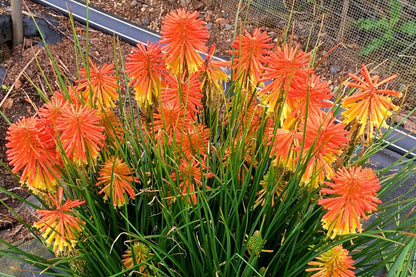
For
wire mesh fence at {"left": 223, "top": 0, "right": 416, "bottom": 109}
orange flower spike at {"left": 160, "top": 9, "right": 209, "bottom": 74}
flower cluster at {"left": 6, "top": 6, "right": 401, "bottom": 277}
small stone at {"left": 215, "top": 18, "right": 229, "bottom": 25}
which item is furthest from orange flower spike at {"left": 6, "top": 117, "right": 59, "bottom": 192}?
small stone at {"left": 215, "top": 18, "right": 229, "bottom": 25}

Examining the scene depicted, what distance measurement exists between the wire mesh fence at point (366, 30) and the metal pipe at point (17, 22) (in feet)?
5.07

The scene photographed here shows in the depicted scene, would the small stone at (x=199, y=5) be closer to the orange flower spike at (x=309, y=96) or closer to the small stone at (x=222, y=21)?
the small stone at (x=222, y=21)

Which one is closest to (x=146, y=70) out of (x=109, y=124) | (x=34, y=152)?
(x=109, y=124)

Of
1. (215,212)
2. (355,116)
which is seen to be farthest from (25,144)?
(355,116)

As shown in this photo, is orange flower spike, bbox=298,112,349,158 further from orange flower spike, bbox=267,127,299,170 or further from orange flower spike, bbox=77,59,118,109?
orange flower spike, bbox=77,59,118,109

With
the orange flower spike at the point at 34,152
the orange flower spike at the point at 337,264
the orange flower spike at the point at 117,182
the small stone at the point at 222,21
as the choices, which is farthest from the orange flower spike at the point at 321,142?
the small stone at the point at 222,21

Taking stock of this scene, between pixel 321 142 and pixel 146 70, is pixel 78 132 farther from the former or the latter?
pixel 321 142

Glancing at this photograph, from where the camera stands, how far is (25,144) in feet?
3.53

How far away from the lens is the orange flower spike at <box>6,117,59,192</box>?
3.52 feet

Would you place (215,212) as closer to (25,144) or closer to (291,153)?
(291,153)

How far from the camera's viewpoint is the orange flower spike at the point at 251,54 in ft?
4.08

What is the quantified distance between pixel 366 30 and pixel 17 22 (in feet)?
7.00

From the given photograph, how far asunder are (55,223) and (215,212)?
50cm

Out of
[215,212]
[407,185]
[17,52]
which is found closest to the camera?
[215,212]
